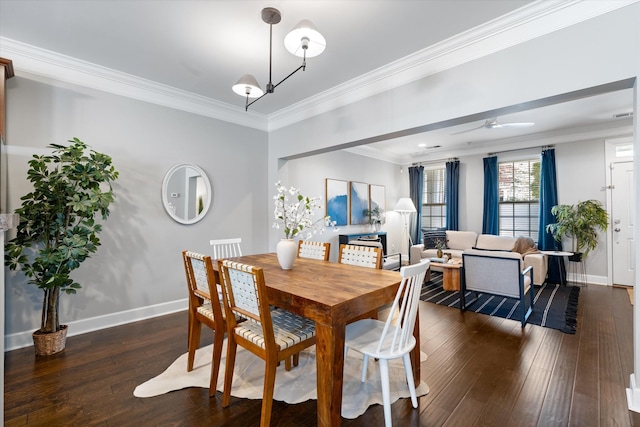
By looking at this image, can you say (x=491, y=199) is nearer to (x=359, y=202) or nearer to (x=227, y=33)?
(x=359, y=202)

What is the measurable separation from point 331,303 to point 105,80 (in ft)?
11.8

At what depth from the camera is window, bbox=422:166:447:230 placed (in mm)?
7246

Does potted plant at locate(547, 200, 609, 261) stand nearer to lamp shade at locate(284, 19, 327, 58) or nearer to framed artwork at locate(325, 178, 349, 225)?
framed artwork at locate(325, 178, 349, 225)

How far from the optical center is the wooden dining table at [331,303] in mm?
1479

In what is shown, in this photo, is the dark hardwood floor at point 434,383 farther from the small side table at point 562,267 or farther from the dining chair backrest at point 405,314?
the small side table at point 562,267

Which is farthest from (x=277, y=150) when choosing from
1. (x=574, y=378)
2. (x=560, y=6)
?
(x=574, y=378)

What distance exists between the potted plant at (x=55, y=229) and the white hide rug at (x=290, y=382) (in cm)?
129

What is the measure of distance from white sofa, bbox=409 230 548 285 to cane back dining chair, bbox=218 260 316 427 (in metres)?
3.82

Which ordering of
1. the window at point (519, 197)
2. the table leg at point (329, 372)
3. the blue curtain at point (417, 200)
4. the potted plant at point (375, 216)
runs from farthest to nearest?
1. the blue curtain at point (417, 200)
2. the potted plant at point (375, 216)
3. the window at point (519, 197)
4. the table leg at point (329, 372)

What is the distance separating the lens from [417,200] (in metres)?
7.47

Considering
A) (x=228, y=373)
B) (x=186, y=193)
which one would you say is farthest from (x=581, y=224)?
(x=186, y=193)

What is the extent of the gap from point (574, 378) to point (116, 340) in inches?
162

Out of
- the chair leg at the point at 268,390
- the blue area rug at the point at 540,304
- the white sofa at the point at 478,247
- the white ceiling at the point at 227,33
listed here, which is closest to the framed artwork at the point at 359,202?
the white sofa at the point at 478,247

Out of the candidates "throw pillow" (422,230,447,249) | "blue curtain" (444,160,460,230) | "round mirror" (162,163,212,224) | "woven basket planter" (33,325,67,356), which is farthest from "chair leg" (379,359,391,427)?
"blue curtain" (444,160,460,230)
